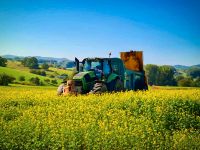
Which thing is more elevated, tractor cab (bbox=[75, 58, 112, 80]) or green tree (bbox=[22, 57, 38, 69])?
green tree (bbox=[22, 57, 38, 69])

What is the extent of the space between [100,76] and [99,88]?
1481mm

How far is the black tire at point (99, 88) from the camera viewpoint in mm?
18484

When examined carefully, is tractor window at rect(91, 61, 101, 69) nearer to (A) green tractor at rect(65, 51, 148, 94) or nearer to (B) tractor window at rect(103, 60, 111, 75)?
(A) green tractor at rect(65, 51, 148, 94)

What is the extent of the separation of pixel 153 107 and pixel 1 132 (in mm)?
7184

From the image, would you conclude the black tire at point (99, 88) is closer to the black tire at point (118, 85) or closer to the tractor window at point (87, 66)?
the black tire at point (118, 85)

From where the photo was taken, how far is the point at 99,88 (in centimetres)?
1856

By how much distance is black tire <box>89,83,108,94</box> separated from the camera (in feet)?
60.6

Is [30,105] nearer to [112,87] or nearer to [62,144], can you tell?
[112,87]

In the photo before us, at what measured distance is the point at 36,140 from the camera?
8.94m

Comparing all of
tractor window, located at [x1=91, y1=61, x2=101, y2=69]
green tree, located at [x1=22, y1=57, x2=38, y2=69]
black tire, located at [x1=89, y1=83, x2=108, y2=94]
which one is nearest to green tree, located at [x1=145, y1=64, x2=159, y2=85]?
green tree, located at [x1=22, y1=57, x2=38, y2=69]

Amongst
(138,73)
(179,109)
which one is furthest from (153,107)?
(138,73)

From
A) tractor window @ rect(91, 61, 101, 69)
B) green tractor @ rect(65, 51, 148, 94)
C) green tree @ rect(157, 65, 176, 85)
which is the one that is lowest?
green tree @ rect(157, 65, 176, 85)

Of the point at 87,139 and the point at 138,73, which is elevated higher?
the point at 138,73

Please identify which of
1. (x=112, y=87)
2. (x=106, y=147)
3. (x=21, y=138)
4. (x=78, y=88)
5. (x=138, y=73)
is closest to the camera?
(x=106, y=147)
